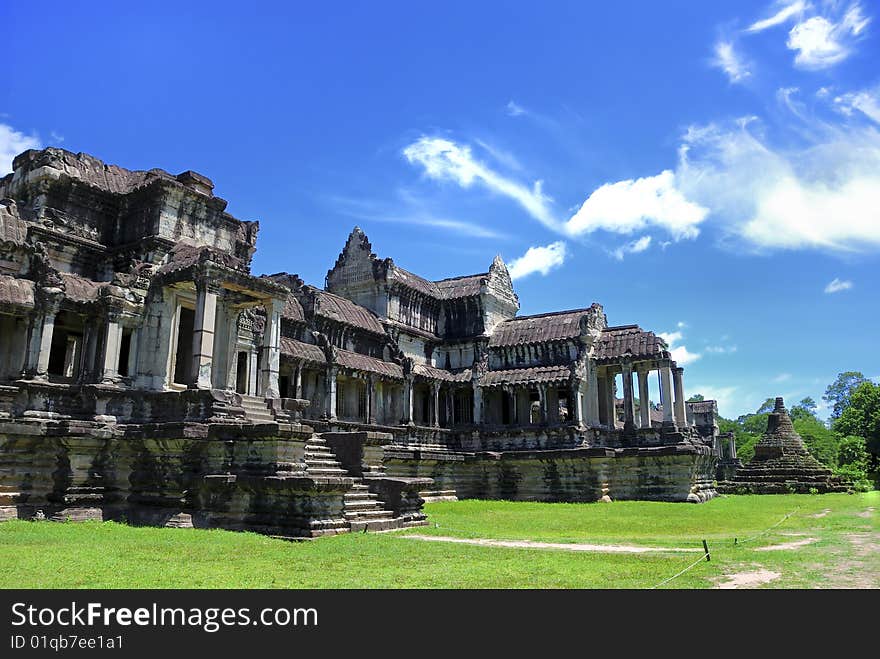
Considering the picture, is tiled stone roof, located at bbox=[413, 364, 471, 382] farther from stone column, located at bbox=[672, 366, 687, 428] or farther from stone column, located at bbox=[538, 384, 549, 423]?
stone column, located at bbox=[672, 366, 687, 428]

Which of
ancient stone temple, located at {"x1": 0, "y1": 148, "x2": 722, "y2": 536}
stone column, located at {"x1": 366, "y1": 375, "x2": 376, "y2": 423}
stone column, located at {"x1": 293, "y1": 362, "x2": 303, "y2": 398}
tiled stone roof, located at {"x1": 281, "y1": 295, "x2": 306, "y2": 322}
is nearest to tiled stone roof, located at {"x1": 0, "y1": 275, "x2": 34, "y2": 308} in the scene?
ancient stone temple, located at {"x1": 0, "y1": 148, "x2": 722, "y2": 536}

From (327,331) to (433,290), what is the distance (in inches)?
540

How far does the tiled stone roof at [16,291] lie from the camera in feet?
63.1

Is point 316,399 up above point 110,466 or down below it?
above

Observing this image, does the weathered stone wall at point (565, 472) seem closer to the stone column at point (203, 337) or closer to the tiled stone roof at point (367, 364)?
the tiled stone roof at point (367, 364)

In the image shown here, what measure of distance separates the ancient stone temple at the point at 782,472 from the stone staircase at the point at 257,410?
3921cm

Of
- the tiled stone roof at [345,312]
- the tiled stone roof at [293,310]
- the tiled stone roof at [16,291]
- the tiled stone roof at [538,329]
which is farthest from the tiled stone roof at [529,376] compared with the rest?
the tiled stone roof at [16,291]

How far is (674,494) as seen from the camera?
3356 cm

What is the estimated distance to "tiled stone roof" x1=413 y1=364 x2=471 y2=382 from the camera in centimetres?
4081

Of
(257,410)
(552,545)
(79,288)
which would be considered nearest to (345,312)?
(257,410)

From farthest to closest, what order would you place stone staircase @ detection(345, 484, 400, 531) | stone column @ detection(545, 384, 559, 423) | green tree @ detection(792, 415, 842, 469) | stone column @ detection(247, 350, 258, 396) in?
1. green tree @ detection(792, 415, 842, 469)
2. stone column @ detection(545, 384, 559, 423)
3. stone column @ detection(247, 350, 258, 396)
4. stone staircase @ detection(345, 484, 400, 531)

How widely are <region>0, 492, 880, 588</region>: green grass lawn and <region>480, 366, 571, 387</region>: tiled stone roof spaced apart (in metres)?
19.6
